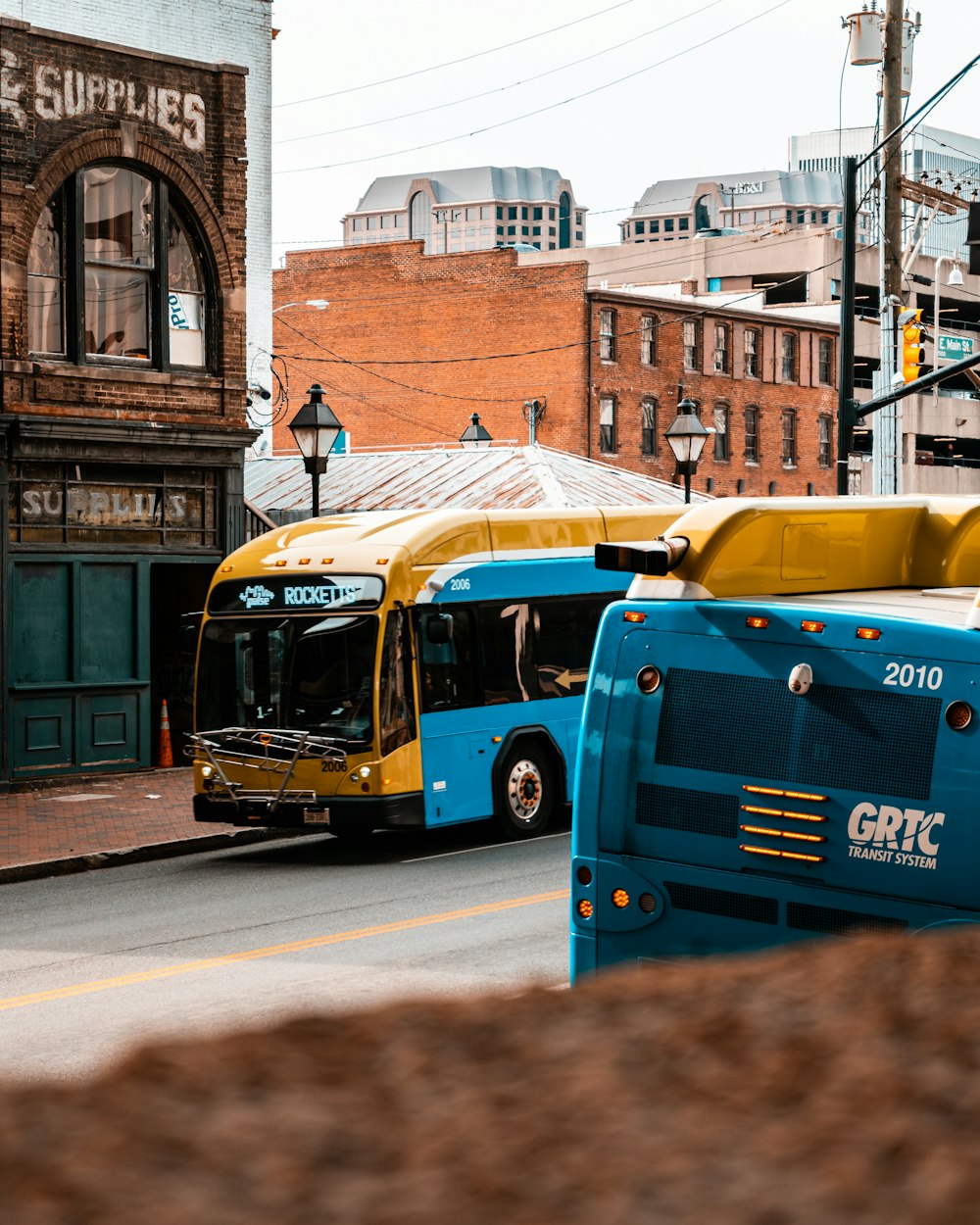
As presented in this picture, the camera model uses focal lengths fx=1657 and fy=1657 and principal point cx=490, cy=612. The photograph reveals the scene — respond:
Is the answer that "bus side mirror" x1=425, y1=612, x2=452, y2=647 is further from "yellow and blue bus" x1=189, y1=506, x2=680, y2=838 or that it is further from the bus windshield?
the bus windshield

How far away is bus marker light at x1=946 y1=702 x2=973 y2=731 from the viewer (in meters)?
6.96

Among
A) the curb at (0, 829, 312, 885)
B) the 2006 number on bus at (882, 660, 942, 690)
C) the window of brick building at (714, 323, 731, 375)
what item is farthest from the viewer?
the window of brick building at (714, 323, 731, 375)

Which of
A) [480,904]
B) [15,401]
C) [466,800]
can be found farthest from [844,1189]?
[15,401]

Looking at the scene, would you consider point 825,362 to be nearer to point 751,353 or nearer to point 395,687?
point 751,353

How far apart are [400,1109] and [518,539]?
15963mm

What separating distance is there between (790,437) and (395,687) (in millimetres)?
49106

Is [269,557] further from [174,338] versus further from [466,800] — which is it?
[174,338]

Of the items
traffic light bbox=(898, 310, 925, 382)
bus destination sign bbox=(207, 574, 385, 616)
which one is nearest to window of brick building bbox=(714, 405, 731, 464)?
traffic light bbox=(898, 310, 925, 382)

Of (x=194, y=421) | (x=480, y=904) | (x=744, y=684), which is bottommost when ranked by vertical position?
(x=480, y=904)

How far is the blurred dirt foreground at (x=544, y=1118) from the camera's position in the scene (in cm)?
108

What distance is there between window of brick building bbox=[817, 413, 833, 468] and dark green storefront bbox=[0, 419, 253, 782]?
44095 mm

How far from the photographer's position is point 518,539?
17.2 meters

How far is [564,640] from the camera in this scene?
1775 cm

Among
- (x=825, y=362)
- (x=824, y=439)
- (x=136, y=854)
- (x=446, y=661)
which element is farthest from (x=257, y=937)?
(x=825, y=362)
